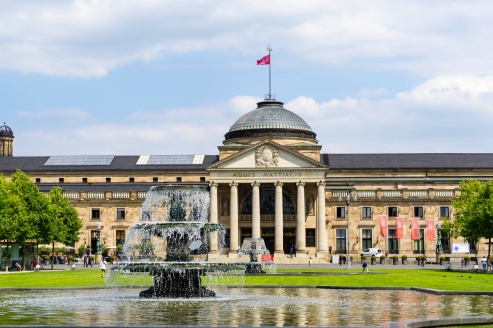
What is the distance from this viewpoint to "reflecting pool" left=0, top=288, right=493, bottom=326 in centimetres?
3005

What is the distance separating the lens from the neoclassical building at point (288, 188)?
4582 inches

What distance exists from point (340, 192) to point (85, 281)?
6898 centimetres

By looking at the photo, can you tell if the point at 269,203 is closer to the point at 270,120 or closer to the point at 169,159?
the point at 270,120

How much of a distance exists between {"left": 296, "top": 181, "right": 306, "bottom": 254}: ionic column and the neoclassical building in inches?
5.4

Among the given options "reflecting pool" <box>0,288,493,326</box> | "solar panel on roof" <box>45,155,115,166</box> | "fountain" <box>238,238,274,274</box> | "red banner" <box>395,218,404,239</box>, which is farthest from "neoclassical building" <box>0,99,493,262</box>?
"reflecting pool" <box>0,288,493,326</box>

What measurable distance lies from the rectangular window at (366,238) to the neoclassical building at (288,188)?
0.14 metres

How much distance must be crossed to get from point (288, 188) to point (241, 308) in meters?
86.9

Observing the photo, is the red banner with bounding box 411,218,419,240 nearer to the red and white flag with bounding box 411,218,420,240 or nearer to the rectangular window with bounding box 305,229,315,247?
the red and white flag with bounding box 411,218,420,240

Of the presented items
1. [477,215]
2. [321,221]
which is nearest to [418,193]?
[321,221]

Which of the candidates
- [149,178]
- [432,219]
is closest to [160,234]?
[432,219]

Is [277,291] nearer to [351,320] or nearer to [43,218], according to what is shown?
[351,320]

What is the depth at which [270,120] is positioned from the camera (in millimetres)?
128250

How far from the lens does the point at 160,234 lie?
41.8m

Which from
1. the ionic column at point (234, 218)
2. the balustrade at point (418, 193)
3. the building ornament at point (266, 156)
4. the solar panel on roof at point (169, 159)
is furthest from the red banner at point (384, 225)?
the solar panel on roof at point (169, 159)
